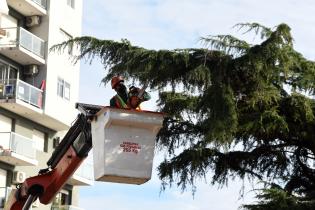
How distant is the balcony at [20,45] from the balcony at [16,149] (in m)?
3.41

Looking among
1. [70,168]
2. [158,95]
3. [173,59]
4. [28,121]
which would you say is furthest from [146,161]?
[28,121]

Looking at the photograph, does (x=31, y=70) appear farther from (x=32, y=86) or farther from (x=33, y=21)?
(x=33, y=21)

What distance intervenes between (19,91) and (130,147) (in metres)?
24.6

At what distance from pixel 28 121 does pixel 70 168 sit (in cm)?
2332

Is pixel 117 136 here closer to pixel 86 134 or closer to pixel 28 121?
pixel 86 134

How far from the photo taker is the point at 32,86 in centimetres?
3541

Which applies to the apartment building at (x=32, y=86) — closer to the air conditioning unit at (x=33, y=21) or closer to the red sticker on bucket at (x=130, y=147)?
the air conditioning unit at (x=33, y=21)

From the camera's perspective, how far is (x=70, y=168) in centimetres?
1312

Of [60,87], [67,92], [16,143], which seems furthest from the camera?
[67,92]

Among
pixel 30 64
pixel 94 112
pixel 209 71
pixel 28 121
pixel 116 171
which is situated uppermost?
pixel 30 64

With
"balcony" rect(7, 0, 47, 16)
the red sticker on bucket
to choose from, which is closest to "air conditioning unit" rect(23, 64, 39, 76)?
"balcony" rect(7, 0, 47, 16)

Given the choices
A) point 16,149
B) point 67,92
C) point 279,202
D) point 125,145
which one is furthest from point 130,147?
point 67,92

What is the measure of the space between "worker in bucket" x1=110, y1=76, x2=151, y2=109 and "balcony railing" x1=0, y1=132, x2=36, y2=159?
76.9 feet

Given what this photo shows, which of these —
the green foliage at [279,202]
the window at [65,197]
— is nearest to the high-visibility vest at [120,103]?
the green foliage at [279,202]
